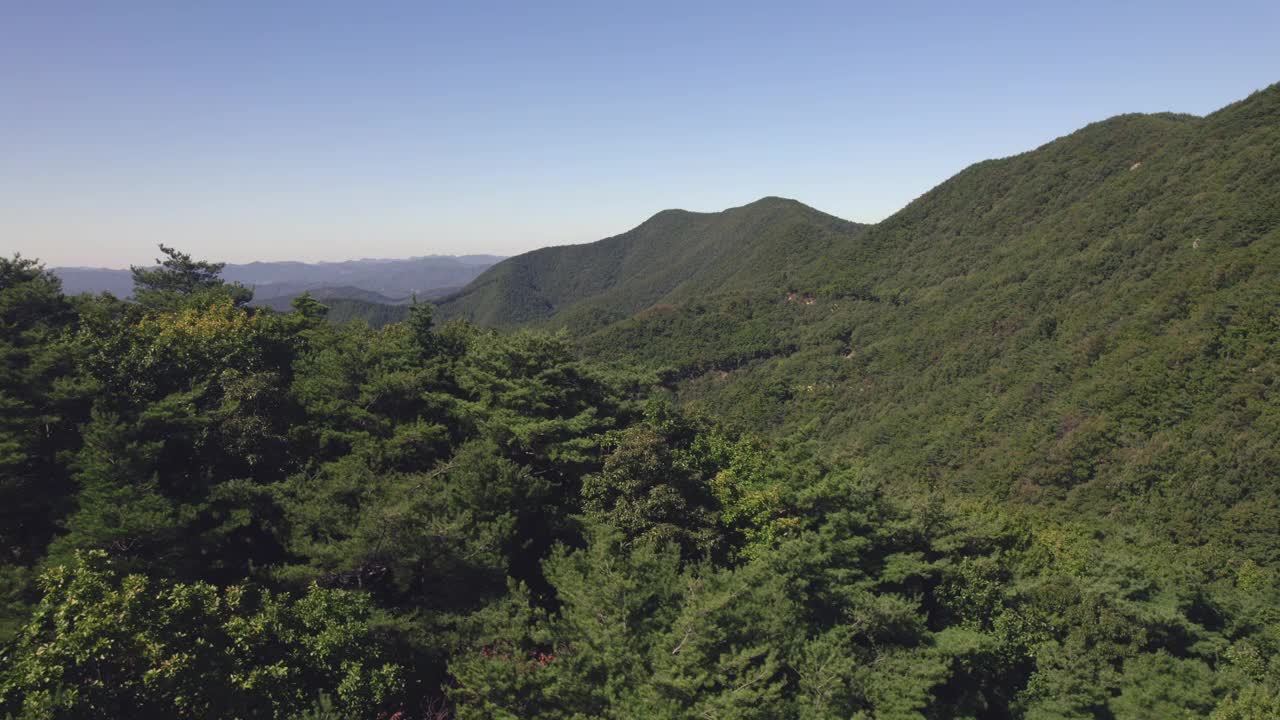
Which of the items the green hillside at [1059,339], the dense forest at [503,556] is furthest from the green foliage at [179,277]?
the green hillside at [1059,339]

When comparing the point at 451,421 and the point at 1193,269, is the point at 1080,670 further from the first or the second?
the point at 1193,269

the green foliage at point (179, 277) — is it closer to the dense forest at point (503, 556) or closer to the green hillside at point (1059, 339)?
the dense forest at point (503, 556)

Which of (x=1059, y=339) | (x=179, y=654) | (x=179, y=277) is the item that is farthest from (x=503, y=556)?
(x=1059, y=339)

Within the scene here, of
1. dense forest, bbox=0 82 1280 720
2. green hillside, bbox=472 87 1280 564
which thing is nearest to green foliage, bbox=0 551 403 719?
dense forest, bbox=0 82 1280 720

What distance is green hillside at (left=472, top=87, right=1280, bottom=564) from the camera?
162 feet

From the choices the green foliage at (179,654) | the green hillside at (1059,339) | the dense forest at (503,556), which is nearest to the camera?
the green foliage at (179,654)

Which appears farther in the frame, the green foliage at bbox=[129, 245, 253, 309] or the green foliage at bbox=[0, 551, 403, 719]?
the green foliage at bbox=[129, 245, 253, 309]

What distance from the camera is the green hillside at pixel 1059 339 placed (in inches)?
1943

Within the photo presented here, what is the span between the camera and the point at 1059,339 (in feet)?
245

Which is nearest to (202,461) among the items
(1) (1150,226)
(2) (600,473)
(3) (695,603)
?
(2) (600,473)

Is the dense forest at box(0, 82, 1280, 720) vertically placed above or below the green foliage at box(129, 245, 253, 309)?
below

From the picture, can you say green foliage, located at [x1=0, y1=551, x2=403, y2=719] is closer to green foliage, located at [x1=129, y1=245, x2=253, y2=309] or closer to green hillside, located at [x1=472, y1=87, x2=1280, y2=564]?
green hillside, located at [x1=472, y1=87, x2=1280, y2=564]

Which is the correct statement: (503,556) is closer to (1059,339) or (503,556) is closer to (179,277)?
(179,277)

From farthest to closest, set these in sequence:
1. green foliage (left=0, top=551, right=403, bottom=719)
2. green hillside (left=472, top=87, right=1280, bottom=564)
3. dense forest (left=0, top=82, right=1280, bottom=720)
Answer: green hillside (left=472, top=87, right=1280, bottom=564), dense forest (left=0, top=82, right=1280, bottom=720), green foliage (left=0, top=551, right=403, bottom=719)
